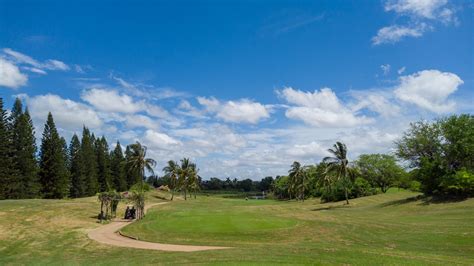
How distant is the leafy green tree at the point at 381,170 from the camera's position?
86750 mm

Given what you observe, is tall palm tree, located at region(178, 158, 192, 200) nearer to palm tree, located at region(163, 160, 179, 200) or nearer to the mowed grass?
palm tree, located at region(163, 160, 179, 200)

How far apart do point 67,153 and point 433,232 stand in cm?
8704

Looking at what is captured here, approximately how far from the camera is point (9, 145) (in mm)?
71812

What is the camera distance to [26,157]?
75.0m

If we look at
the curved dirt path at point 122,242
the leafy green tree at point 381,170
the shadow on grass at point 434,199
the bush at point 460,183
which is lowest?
the curved dirt path at point 122,242

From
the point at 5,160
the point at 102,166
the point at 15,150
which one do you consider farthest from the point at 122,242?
the point at 102,166

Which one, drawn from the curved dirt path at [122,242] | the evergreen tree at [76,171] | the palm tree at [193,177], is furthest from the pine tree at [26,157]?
the curved dirt path at [122,242]

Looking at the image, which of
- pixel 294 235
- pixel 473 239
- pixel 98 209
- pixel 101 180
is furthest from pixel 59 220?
pixel 101 180

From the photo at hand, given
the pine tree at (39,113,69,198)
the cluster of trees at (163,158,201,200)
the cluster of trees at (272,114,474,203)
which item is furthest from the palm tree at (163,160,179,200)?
the cluster of trees at (272,114,474,203)

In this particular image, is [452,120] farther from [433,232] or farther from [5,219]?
[5,219]

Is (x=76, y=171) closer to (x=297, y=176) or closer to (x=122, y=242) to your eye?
(x=297, y=176)

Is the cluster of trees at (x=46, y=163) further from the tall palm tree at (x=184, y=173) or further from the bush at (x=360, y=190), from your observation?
the bush at (x=360, y=190)

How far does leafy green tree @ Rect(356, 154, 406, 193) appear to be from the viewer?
285ft

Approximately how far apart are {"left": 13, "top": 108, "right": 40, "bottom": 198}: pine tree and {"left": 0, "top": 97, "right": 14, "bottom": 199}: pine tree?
280cm
